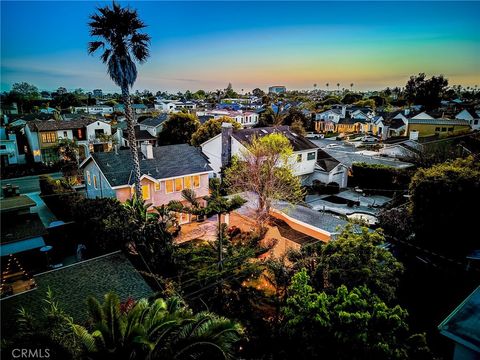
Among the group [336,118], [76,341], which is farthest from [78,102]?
[76,341]

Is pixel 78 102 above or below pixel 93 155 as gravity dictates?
above

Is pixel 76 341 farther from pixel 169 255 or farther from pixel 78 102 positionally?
pixel 78 102

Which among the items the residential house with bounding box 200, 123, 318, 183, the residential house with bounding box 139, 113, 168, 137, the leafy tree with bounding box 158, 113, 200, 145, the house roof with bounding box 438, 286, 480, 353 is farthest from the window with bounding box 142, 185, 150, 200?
the residential house with bounding box 139, 113, 168, 137

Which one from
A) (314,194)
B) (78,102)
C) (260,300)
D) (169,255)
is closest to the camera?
(260,300)

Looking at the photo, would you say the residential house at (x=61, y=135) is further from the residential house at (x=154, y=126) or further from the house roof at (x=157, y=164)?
the house roof at (x=157, y=164)

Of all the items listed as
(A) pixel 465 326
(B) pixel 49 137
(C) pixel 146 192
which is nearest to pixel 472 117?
(A) pixel 465 326

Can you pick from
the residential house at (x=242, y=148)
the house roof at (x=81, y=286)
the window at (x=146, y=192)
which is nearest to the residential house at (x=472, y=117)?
the residential house at (x=242, y=148)
